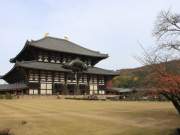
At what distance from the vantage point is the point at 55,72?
53.5m

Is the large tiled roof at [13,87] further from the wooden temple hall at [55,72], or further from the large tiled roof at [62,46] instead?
the large tiled roof at [62,46]

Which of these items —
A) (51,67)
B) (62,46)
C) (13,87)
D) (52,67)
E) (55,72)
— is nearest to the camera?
(13,87)

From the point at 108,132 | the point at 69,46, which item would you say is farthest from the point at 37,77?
the point at 108,132

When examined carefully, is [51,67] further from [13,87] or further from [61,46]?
[61,46]

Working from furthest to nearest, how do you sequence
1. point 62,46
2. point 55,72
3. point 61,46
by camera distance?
point 62,46
point 61,46
point 55,72

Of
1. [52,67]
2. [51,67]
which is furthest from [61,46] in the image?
[51,67]

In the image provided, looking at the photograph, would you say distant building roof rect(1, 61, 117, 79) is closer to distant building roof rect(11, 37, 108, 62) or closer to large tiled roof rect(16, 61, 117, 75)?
large tiled roof rect(16, 61, 117, 75)

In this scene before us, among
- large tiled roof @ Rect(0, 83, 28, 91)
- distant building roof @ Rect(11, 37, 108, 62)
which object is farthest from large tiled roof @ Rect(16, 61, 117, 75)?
large tiled roof @ Rect(0, 83, 28, 91)

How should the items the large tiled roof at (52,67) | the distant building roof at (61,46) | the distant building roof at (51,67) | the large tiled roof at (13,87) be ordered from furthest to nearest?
the distant building roof at (61,46) → the large tiled roof at (52,67) → the distant building roof at (51,67) → the large tiled roof at (13,87)

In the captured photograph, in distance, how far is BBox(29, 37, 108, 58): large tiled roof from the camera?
54812 mm

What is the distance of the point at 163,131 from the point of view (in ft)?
58.1

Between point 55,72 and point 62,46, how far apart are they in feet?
27.6

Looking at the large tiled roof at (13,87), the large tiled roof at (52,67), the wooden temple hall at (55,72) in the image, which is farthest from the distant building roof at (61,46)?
the large tiled roof at (13,87)

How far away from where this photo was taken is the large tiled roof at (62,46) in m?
54.8
